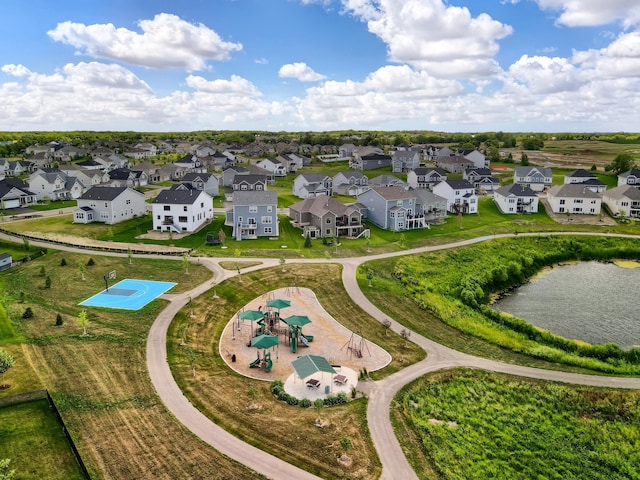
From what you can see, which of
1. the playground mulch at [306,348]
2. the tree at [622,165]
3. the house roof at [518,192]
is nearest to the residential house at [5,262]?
the playground mulch at [306,348]

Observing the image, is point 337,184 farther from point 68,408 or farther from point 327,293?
point 68,408

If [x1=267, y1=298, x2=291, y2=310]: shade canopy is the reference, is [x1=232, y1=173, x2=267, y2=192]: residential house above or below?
above

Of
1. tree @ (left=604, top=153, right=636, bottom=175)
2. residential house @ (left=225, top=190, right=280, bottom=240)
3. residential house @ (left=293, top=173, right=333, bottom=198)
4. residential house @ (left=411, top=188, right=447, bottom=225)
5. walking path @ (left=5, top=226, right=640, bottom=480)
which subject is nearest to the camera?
walking path @ (left=5, top=226, right=640, bottom=480)

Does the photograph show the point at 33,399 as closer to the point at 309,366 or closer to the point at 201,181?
the point at 309,366

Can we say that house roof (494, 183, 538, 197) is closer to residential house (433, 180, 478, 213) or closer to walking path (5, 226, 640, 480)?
residential house (433, 180, 478, 213)

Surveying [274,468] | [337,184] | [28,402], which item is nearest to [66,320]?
[28,402]

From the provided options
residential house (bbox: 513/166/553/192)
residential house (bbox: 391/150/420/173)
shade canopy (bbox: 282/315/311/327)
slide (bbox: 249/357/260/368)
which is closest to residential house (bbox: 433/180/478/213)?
residential house (bbox: 513/166/553/192)

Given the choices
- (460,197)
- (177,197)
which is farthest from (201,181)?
(460,197)

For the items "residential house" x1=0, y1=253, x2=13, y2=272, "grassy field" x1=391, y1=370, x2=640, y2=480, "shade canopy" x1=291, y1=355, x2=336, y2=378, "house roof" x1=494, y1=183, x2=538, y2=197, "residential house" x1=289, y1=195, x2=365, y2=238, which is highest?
"house roof" x1=494, y1=183, x2=538, y2=197
